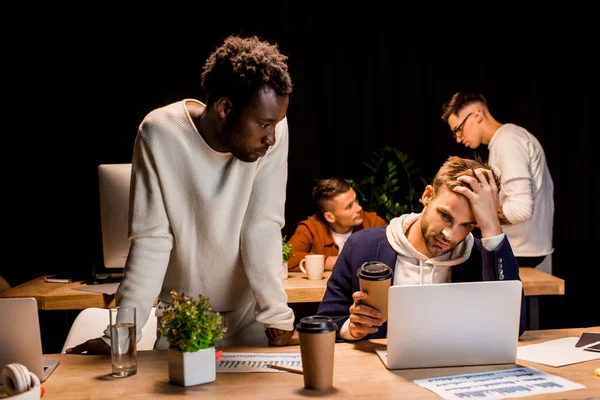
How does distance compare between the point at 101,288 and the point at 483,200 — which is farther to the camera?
the point at 101,288

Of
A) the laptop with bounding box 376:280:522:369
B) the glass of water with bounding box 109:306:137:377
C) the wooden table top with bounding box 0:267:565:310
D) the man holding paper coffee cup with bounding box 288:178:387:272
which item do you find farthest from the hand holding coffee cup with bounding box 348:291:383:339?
the man holding paper coffee cup with bounding box 288:178:387:272

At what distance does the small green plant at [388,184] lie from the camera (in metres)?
4.79

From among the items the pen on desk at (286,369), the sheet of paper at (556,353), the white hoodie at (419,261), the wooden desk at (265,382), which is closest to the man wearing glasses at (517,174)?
the white hoodie at (419,261)

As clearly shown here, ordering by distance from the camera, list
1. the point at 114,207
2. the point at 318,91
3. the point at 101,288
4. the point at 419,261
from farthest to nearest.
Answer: the point at 318,91
the point at 101,288
the point at 114,207
the point at 419,261

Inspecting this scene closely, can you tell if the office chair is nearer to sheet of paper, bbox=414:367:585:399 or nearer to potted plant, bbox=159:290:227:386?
potted plant, bbox=159:290:227:386

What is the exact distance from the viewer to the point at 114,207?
10.6 feet

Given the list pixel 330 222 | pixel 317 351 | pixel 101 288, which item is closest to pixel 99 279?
pixel 101 288

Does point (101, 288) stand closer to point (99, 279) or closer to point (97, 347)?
point (99, 279)

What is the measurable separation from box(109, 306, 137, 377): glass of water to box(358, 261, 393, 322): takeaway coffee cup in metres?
0.60

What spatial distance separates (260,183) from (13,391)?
923 mm

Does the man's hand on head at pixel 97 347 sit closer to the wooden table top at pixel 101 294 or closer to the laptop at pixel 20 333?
the laptop at pixel 20 333

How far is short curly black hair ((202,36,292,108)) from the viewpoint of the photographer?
1889 mm

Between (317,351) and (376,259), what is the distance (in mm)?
743

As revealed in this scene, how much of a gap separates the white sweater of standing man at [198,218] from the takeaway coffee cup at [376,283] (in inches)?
14.2
